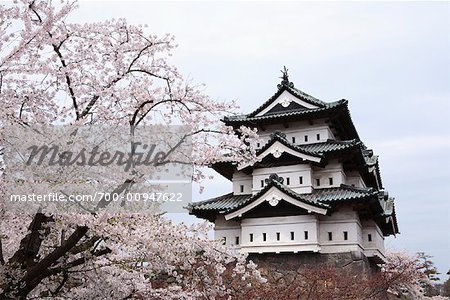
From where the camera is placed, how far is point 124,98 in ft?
24.3

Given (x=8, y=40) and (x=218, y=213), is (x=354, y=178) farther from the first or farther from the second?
(x=8, y=40)

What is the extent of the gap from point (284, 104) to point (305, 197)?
5270 millimetres

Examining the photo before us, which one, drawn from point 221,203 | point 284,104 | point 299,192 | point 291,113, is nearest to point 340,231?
point 299,192

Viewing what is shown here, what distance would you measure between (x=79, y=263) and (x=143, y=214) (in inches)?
57.0

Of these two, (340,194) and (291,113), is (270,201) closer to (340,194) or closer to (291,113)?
(340,194)

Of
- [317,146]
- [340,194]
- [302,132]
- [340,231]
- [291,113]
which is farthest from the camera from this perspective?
[302,132]

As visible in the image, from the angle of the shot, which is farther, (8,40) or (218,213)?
(218,213)

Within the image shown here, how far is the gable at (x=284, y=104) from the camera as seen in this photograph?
22953 millimetres

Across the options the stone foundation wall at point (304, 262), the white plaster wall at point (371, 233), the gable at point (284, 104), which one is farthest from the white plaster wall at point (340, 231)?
the gable at point (284, 104)

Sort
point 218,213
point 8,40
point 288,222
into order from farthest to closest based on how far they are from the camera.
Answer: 1. point 218,213
2. point 288,222
3. point 8,40

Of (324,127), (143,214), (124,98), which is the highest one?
(324,127)

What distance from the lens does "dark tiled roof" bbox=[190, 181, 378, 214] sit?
19406 mm

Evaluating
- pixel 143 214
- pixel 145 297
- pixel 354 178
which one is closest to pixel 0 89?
pixel 143 214

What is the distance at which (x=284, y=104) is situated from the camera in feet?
76.2
